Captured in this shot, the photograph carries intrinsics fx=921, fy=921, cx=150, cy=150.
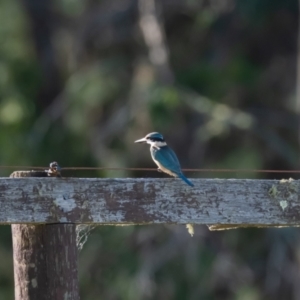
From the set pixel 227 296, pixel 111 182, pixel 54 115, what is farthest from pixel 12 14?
pixel 111 182

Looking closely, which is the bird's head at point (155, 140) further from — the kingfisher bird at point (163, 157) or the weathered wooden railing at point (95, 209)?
the weathered wooden railing at point (95, 209)

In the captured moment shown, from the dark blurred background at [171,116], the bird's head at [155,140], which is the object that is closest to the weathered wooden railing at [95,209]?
the bird's head at [155,140]

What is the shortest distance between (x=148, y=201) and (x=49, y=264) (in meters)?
0.39

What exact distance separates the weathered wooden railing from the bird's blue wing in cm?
154

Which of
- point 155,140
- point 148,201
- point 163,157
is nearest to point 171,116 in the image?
point 155,140

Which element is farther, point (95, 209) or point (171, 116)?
point (171, 116)

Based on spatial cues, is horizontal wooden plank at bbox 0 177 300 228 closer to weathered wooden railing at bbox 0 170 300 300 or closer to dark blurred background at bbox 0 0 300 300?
weathered wooden railing at bbox 0 170 300 300

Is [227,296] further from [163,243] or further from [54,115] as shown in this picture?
[54,115]

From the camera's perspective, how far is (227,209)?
3.12 metres

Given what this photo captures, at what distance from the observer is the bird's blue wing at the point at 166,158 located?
483 cm

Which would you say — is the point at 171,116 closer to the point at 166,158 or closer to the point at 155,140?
the point at 155,140

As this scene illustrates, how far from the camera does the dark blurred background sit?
A: 37.2 ft

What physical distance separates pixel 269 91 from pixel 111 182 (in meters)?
9.99

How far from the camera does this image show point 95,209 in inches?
120
